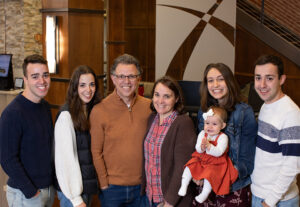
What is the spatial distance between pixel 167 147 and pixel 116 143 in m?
0.37

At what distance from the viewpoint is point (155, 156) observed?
2447 mm

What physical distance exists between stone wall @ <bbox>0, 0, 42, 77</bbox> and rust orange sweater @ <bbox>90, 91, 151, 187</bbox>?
281 inches

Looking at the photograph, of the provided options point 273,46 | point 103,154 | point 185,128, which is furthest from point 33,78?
point 273,46

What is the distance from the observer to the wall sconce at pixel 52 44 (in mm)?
4199

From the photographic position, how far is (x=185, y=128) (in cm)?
240

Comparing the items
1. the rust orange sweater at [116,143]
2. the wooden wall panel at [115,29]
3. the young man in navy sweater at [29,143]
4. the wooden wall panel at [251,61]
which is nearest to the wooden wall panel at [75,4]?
the young man in navy sweater at [29,143]

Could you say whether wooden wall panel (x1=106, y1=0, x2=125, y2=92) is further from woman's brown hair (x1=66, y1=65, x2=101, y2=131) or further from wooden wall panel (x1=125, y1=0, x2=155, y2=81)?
woman's brown hair (x1=66, y1=65, x2=101, y2=131)

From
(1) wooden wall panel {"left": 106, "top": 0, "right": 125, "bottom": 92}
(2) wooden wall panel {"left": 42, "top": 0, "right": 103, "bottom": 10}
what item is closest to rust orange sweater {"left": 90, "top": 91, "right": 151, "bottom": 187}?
(2) wooden wall panel {"left": 42, "top": 0, "right": 103, "bottom": 10}

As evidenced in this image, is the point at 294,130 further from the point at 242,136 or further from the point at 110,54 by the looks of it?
the point at 110,54

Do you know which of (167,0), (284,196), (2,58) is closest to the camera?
(284,196)

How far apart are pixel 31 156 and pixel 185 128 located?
1.06 m

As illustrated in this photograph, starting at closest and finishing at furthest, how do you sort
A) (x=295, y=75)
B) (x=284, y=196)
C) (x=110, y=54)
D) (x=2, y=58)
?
(x=284, y=196), (x=2, y=58), (x=295, y=75), (x=110, y=54)

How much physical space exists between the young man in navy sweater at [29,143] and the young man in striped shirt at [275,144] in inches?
56.4

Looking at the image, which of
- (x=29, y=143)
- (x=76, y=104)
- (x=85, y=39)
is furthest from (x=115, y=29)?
(x=29, y=143)
